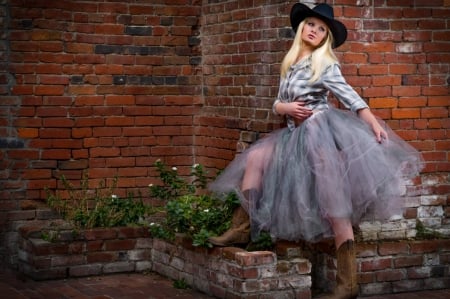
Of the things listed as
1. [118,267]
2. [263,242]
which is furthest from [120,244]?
[263,242]

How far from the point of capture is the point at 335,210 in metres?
7.54

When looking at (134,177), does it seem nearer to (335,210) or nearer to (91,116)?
(91,116)

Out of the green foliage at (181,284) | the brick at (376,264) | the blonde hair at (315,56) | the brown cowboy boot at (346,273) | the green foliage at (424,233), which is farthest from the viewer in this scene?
the green foliage at (424,233)

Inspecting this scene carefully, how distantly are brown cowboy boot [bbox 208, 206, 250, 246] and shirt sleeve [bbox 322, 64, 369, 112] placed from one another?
44.1 inches

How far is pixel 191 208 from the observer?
8680 mm

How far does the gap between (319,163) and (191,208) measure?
1.44m

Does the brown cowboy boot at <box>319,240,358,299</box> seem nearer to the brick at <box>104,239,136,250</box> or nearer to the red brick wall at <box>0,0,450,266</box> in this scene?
the red brick wall at <box>0,0,450,266</box>

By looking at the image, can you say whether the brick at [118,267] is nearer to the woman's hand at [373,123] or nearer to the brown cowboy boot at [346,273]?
the brown cowboy boot at [346,273]

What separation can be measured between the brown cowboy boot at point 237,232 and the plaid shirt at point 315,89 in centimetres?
76

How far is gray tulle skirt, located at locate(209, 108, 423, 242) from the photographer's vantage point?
300 inches

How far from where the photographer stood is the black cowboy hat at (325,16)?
25.8 ft

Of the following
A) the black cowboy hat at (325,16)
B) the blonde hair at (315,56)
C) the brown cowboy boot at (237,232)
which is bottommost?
the brown cowboy boot at (237,232)

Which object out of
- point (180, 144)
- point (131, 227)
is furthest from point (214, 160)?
point (131, 227)

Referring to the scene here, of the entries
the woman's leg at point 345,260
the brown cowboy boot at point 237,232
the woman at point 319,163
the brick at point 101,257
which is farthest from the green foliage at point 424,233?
the brick at point 101,257
